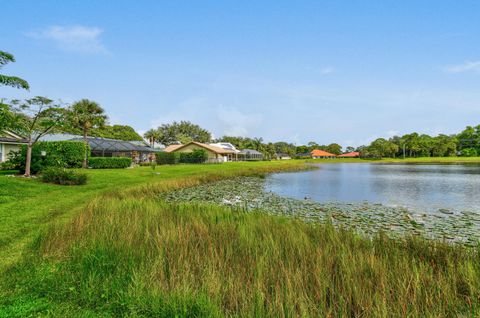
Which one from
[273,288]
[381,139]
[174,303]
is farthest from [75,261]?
[381,139]

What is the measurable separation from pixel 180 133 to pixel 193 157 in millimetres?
45857

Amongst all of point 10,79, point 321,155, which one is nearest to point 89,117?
point 10,79

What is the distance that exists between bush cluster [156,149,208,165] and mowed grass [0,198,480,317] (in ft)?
127

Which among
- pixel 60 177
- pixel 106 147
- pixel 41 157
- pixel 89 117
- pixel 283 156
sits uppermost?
pixel 89 117

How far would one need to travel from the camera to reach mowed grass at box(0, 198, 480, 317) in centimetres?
325

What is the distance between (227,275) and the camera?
397 cm

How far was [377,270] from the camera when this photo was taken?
3.82 m

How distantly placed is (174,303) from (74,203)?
9262 mm

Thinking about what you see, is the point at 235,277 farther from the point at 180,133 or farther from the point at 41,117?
the point at 180,133

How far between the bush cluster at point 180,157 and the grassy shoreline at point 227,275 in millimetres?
38002

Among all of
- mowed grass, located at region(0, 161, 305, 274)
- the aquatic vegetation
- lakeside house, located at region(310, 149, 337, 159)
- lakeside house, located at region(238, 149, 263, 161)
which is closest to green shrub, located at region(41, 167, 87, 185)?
mowed grass, located at region(0, 161, 305, 274)

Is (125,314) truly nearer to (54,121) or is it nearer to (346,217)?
(346,217)

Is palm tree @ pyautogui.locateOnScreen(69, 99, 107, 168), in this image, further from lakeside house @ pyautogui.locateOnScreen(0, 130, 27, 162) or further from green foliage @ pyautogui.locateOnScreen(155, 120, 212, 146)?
green foliage @ pyautogui.locateOnScreen(155, 120, 212, 146)

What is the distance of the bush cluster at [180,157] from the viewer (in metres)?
43.1
